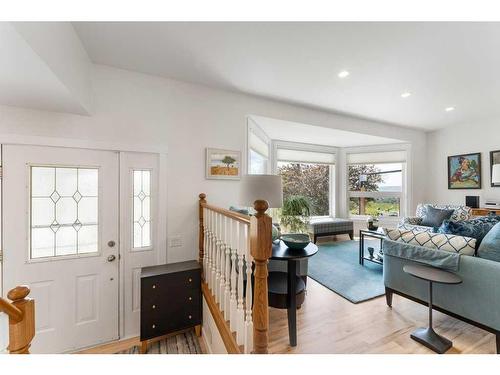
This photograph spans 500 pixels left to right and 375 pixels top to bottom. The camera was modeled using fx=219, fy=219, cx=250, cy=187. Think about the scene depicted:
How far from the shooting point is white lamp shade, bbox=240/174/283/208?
86.5 inches

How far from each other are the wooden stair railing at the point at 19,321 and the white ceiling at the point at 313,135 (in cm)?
303

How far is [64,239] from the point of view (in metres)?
2.19

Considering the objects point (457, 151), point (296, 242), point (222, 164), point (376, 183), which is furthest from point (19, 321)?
point (457, 151)

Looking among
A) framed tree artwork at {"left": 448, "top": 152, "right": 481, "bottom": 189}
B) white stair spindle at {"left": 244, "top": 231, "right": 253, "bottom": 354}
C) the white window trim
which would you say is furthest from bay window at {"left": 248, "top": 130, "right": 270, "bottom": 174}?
framed tree artwork at {"left": 448, "top": 152, "right": 481, "bottom": 189}

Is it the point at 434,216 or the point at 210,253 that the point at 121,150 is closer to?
the point at 210,253

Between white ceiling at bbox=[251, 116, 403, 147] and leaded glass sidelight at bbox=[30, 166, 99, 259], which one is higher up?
white ceiling at bbox=[251, 116, 403, 147]

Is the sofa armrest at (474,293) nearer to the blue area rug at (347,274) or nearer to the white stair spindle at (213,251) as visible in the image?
the blue area rug at (347,274)

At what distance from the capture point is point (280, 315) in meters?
2.45

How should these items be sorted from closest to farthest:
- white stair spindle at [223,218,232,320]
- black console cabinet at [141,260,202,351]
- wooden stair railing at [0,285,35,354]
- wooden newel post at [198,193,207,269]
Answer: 1. wooden stair railing at [0,285,35,354]
2. white stair spindle at [223,218,232,320]
3. black console cabinet at [141,260,202,351]
4. wooden newel post at [198,193,207,269]

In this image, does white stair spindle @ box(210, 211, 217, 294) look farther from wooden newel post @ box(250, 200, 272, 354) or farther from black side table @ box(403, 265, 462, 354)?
black side table @ box(403, 265, 462, 354)

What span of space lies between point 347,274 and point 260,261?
2.83 metres

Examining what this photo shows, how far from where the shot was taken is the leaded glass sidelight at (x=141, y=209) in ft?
8.13

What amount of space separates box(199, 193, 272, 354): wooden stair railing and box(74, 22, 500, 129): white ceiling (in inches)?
62.4
